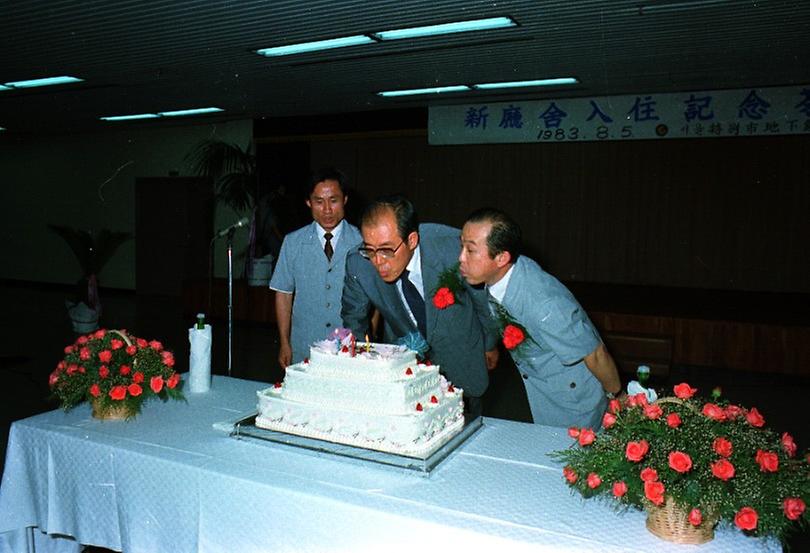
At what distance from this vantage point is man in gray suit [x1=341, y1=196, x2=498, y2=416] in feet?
8.45

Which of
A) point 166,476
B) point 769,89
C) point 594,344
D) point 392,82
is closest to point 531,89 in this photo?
point 392,82

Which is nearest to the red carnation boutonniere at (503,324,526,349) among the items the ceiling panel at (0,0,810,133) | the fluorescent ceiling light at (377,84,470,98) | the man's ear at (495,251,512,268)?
the man's ear at (495,251,512,268)

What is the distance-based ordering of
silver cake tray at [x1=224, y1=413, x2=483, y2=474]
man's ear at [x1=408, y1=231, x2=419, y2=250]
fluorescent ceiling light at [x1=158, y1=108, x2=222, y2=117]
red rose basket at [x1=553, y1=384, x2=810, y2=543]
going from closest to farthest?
red rose basket at [x1=553, y1=384, x2=810, y2=543], silver cake tray at [x1=224, y1=413, x2=483, y2=474], man's ear at [x1=408, y1=231, x2=419, y2=250], fluorescent ceiling light at [x1=158, y1=108, x2=222, y2=117]

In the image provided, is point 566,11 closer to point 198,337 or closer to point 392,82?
point 392,82

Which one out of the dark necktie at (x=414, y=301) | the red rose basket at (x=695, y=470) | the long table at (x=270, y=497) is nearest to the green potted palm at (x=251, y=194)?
the dark necktie at (x=414, y=301)

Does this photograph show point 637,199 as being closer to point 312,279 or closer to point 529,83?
point 529,83

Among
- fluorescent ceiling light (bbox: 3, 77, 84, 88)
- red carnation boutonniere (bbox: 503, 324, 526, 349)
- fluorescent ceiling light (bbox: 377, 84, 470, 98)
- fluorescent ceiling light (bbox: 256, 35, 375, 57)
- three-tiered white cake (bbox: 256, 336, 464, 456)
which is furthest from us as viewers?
fluorescent ceiling light (bbox: 377, 84, 470, 98)

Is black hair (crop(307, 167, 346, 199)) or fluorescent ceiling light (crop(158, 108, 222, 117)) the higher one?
fluorescent ceiling light (crop(158, 108, 222, 117))

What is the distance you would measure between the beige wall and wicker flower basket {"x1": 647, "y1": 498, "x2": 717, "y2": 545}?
983cm

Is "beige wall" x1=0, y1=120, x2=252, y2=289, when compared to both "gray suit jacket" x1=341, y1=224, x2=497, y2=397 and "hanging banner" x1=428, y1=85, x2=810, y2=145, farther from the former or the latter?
"gray suit jacket" x1=341, y1=224, x2=497, y2=397

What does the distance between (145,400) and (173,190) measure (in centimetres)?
936

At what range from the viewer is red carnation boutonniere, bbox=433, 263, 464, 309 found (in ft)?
8.08

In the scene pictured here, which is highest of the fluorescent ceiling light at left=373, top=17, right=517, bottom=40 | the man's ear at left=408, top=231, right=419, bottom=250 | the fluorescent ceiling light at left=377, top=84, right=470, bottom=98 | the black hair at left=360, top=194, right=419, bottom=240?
the fluorescent ceiling light at left=377, top=84, right=470, bottom=98

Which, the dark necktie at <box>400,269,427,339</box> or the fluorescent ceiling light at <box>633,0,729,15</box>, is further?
the fluorescent ceiling light at <box>633,0,729,15</box>
